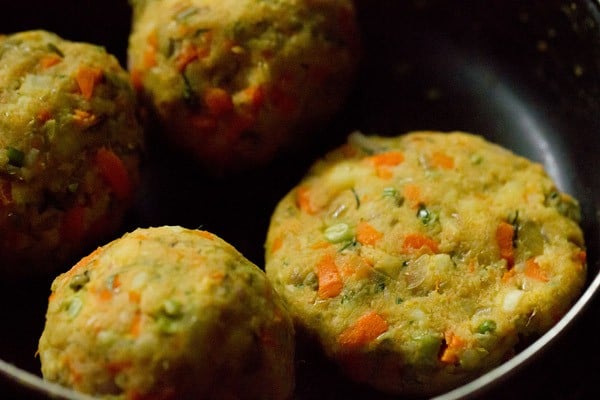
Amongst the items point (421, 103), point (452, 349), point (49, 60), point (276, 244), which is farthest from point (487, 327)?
point (49, 60)

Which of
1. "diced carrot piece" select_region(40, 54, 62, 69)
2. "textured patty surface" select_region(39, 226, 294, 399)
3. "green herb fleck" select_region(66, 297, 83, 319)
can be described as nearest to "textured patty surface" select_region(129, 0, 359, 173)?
"diced carrot piece" select_region(40, 54, 62, 69)

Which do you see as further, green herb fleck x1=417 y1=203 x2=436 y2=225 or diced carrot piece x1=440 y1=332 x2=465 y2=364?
green herb fleck x1=417 y1=203 x2=436 y2=225

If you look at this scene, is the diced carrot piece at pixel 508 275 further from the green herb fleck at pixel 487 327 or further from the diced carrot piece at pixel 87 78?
the diced carrot piece at pixel 87 78

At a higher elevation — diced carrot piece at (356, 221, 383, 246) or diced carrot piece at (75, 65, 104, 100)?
diced carrot piece at (75, 65, 104, 100)

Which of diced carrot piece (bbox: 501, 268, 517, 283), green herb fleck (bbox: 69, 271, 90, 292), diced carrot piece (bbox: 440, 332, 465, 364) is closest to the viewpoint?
green herb fleck (bbox: 69, 271, 90, 292)

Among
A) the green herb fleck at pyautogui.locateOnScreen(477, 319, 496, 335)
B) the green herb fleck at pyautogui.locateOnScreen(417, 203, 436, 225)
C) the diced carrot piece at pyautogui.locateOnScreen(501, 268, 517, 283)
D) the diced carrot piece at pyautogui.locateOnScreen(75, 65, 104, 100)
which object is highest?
the diced carrot piece at pyautogui.locateOnScreen(75, 65, 104, 100)

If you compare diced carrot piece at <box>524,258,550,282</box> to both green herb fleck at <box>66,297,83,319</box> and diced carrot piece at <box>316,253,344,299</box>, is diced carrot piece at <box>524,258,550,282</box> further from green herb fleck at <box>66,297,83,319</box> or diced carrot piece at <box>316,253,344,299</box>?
green herb fleck at <box>66,297,83,319</box>

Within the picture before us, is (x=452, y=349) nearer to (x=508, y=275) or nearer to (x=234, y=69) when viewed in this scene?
(x=508, y=275)
